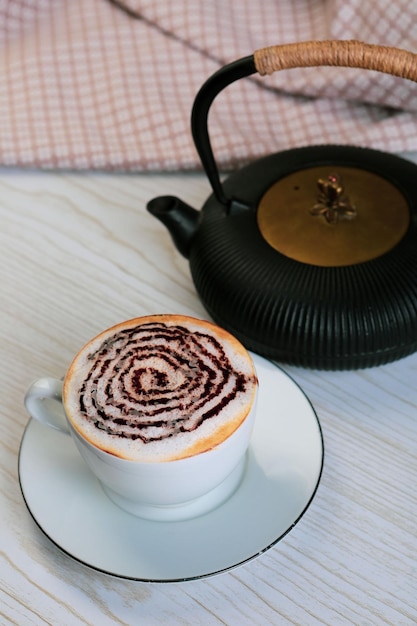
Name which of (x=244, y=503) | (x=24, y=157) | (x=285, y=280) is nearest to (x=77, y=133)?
(x=24, y=157)

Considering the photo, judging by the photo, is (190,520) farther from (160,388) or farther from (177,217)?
(177,217)

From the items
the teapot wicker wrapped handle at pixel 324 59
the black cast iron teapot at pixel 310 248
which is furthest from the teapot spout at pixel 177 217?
the teapot wicker wrapped handle at pixel 324 59

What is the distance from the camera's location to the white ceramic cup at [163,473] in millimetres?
465

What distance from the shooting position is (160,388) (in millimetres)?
492

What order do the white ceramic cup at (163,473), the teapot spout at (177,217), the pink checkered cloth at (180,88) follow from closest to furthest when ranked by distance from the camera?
the white ceramic cup at (163,473) → the teapot spout at (177,217) → the pink checkered cloth at (180,88)

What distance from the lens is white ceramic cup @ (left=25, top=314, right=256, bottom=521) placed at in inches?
18.3

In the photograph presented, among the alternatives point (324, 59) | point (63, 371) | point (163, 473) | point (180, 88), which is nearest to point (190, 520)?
point (163, 473)

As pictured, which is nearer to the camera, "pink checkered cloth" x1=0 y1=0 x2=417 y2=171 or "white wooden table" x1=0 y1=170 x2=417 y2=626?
"white wooden table" x1=0 y1=170 x2=417 y2=626

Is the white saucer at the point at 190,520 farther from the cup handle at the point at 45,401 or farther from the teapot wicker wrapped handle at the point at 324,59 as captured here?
the teapot wicker wrapped handle at the point at 324,59

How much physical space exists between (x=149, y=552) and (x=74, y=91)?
0.62m

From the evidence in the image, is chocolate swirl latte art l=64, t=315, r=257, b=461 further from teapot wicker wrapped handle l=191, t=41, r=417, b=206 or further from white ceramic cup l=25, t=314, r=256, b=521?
teapot wicker wrapped handle l=191, t=41, r=417, b=206

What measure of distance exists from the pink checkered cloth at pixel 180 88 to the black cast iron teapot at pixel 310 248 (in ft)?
0.59

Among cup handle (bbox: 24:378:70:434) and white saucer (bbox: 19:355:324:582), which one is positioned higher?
cup handle (bbox: 24:378:70:434)

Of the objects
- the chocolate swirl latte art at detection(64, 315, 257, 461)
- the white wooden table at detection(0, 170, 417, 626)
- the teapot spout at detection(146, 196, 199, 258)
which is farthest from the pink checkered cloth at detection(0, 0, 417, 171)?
the chocolate swirl latte art at detection(64, 315, 257, 461)
